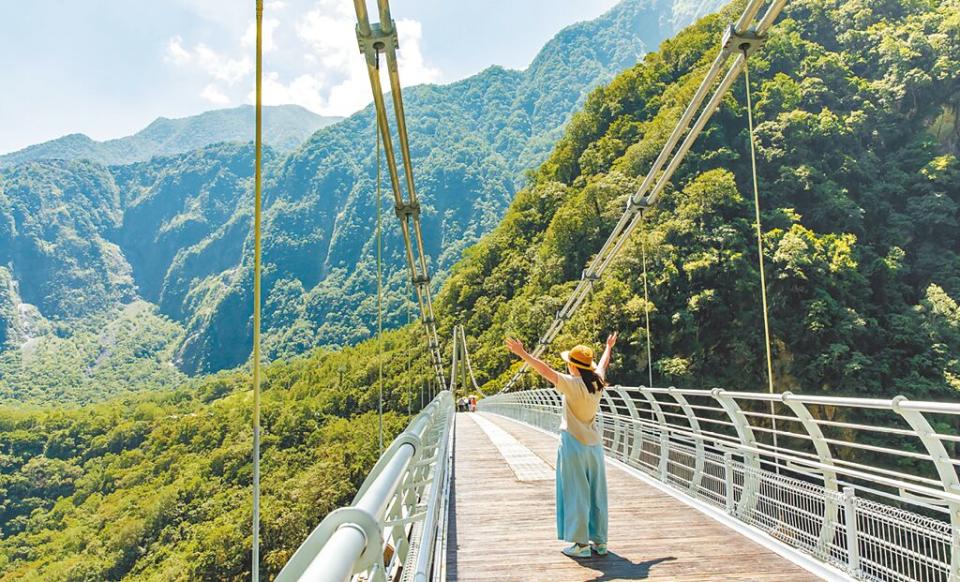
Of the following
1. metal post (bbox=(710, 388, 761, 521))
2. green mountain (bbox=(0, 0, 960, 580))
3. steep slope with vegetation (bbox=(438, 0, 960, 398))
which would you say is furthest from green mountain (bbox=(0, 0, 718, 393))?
metal post (bbox=(710, 388, 761, 521))

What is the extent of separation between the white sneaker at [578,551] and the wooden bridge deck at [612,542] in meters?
0.05

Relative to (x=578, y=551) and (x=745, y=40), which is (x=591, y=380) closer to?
(x=578, y=551)

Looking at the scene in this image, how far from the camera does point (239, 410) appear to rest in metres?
56.0

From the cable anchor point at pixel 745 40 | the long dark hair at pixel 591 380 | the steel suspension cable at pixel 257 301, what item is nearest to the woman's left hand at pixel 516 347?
the long dark hair at pixel 591 380

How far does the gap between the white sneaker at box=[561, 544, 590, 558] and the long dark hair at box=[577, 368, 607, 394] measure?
963mm

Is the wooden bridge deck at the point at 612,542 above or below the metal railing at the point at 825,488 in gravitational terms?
below

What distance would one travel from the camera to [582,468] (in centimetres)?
402

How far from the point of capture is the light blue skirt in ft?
13.1

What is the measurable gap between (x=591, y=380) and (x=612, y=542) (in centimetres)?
124

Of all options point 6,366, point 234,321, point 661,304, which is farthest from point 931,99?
point 6,366

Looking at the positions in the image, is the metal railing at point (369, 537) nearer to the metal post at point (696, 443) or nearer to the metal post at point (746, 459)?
the metal post at point (746, 459)

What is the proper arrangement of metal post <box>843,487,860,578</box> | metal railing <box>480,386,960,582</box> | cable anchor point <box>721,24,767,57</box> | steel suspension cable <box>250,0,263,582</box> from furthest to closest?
cable anchor point <box>721,24,767,57</box> → metal post <box>843,487,860,578</box> → metal railing <box>480,386,960,582</box> → steel suspension cable <box>250,0,263,582</box>

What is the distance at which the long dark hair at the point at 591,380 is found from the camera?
13.2 feet

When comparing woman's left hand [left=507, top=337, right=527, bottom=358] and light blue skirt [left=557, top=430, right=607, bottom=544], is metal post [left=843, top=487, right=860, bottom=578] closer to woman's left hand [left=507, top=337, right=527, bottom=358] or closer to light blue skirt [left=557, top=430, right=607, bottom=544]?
light blue skirt [left=557, top=430, right=607, bottom=544]
